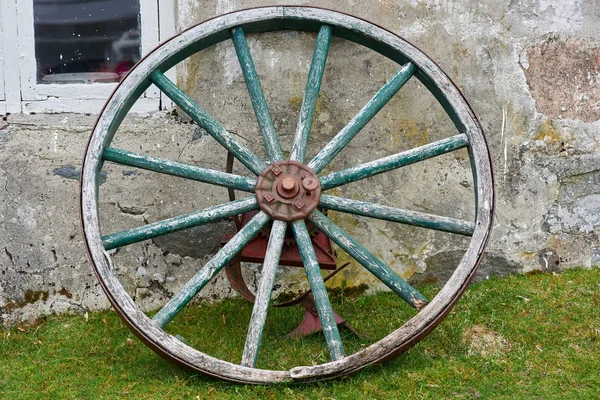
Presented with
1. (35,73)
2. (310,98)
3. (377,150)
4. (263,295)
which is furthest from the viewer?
(35,73)

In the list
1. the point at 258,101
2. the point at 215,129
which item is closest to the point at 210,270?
the point at 215,129

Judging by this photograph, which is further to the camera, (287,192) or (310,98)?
(310,98)

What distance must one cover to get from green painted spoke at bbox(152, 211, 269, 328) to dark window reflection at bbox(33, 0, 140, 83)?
139 cm

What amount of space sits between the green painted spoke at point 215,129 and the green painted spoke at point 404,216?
32cm

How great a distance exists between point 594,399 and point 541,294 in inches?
36.9

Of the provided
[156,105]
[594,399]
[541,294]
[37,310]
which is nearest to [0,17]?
[156,105]

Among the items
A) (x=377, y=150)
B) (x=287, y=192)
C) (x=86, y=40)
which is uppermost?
(x=86, y=40)

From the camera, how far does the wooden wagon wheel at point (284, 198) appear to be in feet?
9.49

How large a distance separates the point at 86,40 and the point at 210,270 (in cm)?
166

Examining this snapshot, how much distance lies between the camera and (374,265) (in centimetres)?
307

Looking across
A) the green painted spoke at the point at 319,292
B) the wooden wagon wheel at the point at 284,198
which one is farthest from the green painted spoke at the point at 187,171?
the green painted spoke at the point at 319,292

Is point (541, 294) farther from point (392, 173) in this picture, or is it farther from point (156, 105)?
point (156, 105)

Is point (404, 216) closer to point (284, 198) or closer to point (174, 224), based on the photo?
point (284, 198)

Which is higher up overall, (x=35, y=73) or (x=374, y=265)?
(x=35, y=73)
